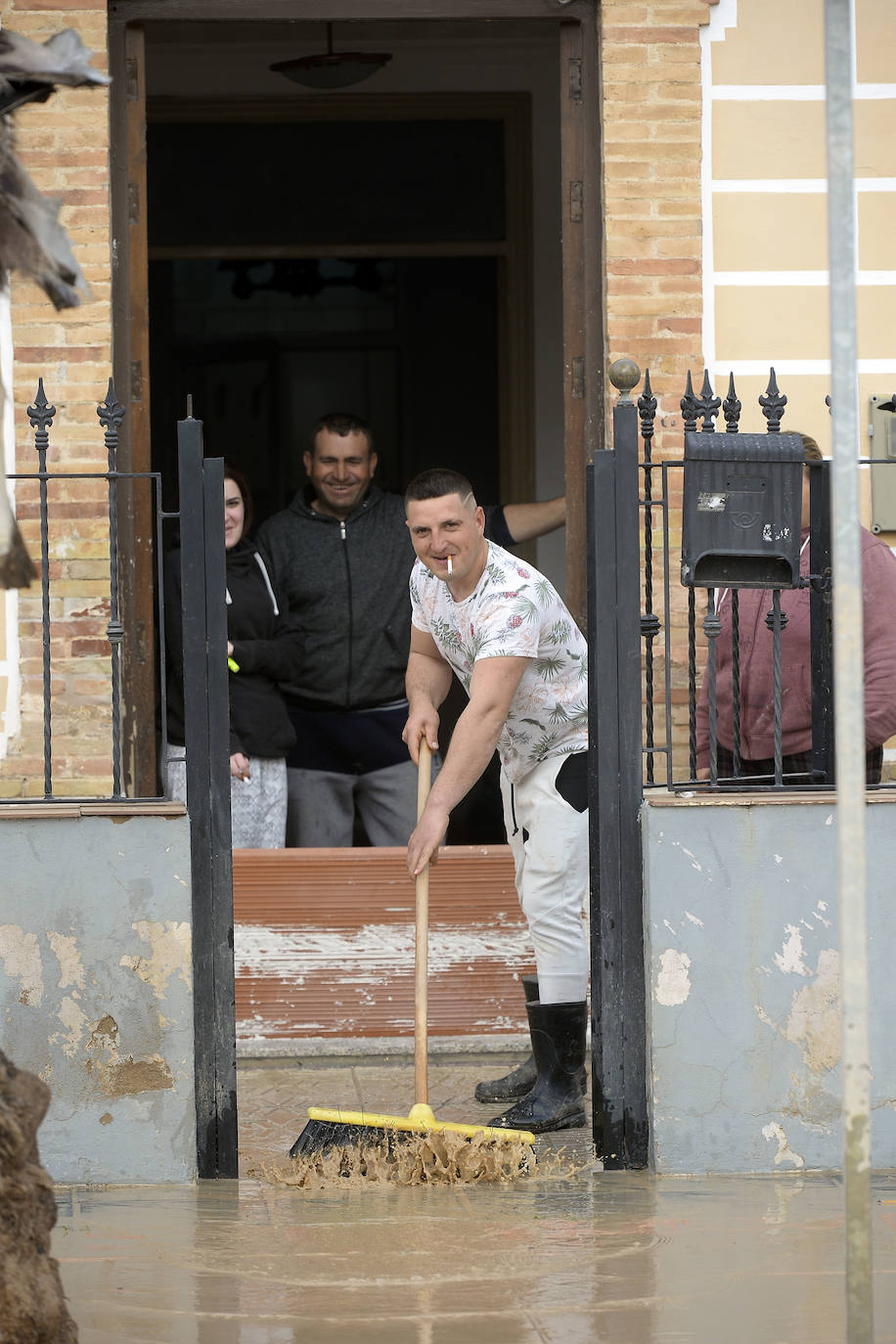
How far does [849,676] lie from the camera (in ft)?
9.98

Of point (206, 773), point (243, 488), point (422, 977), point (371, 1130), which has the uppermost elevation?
point (243, 488)

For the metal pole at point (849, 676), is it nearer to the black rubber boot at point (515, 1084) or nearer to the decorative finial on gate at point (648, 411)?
the decorative finial on gate at point (648, 411)

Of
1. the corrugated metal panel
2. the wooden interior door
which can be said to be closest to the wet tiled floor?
the corrugated metal panel

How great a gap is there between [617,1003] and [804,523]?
175 cm

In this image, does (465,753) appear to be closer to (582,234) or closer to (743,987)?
(743,987)

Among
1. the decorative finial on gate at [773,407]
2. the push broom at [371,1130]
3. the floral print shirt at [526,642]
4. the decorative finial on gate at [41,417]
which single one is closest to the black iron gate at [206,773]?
the decorative finial on gate at [41,417]

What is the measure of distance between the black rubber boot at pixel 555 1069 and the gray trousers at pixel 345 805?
1.71 m

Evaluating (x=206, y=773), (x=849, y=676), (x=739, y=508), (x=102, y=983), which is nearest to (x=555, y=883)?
(x=206, y=773)

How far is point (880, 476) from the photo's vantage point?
6574 millimetres

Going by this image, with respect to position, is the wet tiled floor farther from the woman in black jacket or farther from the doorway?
the doorway

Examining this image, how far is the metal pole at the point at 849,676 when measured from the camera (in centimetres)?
301

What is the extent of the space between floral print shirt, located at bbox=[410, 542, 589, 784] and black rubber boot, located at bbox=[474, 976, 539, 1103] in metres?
0.70

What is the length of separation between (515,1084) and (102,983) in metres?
1.56

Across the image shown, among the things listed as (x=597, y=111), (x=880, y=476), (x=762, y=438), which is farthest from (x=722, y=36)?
(x=762, y=438)
